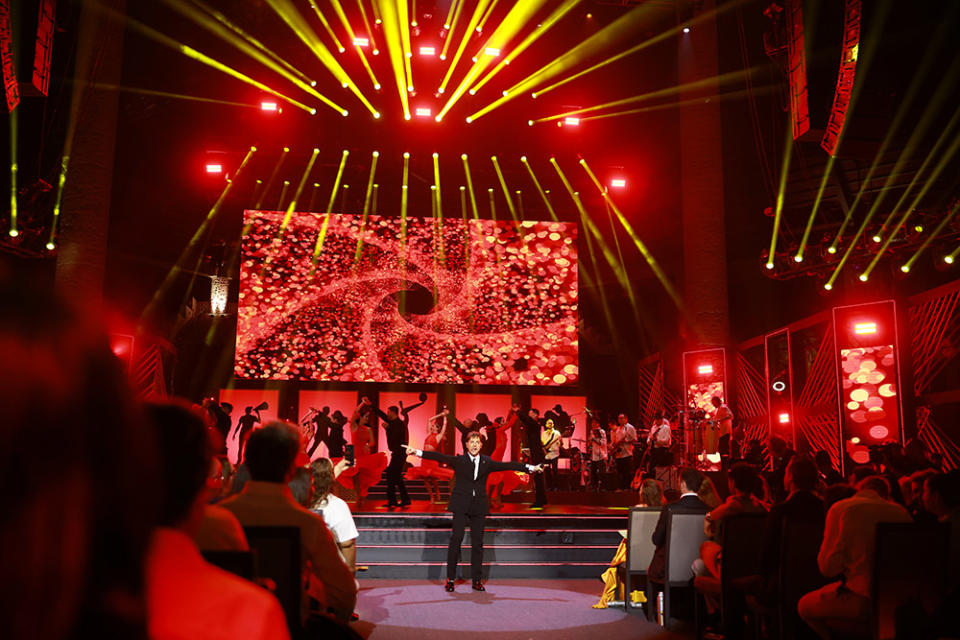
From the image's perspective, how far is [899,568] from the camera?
145 inches

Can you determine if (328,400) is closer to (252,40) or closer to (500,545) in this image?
(252,40)

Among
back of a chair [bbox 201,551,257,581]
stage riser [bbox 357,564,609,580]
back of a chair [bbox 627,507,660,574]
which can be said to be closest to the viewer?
back of a chair [bbox 201,551,257,581]

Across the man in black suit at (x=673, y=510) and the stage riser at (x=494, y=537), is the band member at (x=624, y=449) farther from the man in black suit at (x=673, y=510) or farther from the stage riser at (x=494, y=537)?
the man in black suit at (x=673, y=510)

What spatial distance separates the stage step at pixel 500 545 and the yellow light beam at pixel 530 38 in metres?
9.55

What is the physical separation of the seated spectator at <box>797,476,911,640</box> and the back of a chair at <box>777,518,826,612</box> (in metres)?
0.28

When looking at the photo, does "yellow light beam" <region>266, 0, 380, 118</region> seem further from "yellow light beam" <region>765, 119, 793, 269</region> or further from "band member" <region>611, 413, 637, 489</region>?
"yellow light beam" <region>765, 119, 793, 269</region>

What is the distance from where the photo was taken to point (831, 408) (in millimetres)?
12492

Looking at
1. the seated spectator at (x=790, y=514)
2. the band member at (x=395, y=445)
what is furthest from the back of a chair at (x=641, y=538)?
the band member at (x=395, y=445)

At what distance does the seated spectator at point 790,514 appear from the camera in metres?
4.52

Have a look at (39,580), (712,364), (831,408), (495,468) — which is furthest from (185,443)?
Answer: (712,364)

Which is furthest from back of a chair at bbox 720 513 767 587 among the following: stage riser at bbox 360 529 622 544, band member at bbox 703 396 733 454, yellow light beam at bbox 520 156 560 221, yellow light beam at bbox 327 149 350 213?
yellow light beam at bbox 327 149 350 213

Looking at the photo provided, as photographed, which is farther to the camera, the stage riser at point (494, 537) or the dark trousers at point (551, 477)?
the dark trousers at point (551, 477)

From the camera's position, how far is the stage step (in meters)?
9.39

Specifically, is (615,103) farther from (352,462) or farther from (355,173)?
(352,462)
